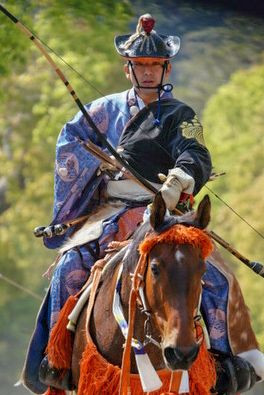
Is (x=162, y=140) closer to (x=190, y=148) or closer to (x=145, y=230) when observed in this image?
(x=190, y=148)

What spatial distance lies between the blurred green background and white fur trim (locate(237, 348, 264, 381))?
3.95 meters

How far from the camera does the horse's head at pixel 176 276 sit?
473 centimetres

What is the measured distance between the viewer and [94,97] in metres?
10.6

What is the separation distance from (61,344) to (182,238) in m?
1.06

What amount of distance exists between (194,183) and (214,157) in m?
4.50

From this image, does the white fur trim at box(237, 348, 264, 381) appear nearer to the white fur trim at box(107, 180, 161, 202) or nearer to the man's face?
the white fur trim at box(107, 180, 161, 202)

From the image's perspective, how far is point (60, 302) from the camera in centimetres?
593

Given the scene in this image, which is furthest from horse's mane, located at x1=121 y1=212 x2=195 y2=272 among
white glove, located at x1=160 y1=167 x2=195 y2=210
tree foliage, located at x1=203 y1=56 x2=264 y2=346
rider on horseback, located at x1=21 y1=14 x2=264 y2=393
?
tree foliage, located at x1=203 y1=56 x2=264 y2=346

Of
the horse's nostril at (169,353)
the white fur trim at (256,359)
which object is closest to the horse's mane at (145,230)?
the horse's nostril at (169,353)

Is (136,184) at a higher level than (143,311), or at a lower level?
lower

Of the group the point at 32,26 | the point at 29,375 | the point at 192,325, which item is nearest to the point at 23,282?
the point at 32,26

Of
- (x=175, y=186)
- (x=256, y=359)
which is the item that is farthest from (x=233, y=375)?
(x=175, y=186)

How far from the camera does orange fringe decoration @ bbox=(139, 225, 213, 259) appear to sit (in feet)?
16.0

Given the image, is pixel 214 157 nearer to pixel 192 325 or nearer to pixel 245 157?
pixel 245 157
